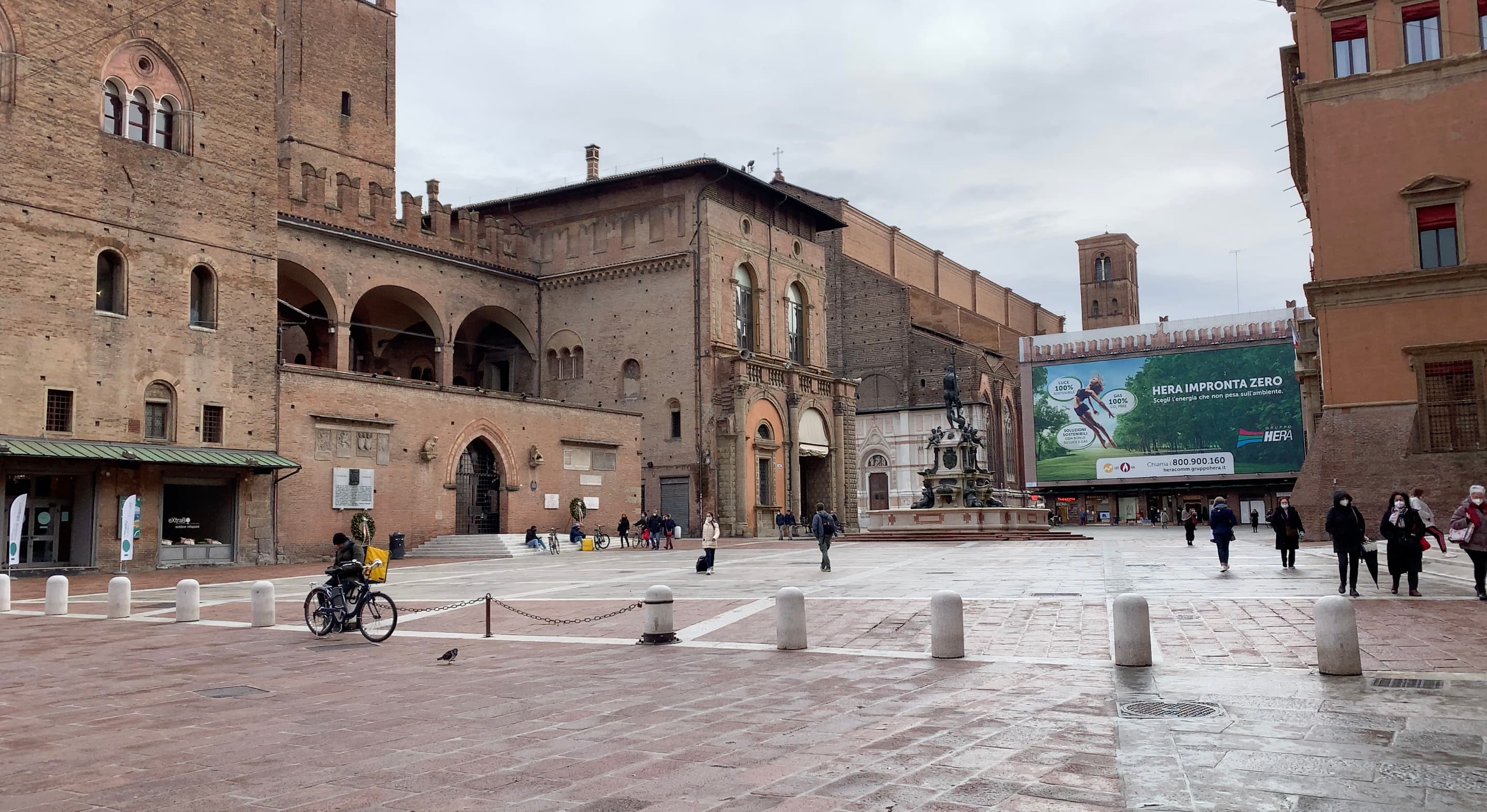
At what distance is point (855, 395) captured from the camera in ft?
163

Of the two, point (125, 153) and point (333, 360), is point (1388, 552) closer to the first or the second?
point (125, 153)

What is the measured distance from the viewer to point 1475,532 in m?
12.2

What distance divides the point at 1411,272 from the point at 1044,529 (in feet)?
46.5

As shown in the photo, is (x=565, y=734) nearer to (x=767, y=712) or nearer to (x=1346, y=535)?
(x=767, y=712)

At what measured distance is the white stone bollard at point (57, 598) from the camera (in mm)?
15906

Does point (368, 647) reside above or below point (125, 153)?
below

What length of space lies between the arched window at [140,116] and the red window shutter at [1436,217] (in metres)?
29.7

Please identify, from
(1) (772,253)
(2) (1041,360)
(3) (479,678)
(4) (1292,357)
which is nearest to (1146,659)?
(3) (479,678)

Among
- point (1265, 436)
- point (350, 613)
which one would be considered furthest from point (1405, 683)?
point (1265, 436)

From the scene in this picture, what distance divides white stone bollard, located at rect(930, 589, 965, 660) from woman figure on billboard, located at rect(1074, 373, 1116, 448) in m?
61.1

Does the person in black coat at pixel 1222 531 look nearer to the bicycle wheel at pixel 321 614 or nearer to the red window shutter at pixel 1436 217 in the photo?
the red window shutter at pixel 1436 217

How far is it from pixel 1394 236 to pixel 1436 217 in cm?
90

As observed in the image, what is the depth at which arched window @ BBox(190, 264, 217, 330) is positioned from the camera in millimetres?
27875

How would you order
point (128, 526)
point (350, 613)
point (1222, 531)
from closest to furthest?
point (350, 613)
point (1222, 531)
point (128, 526)
